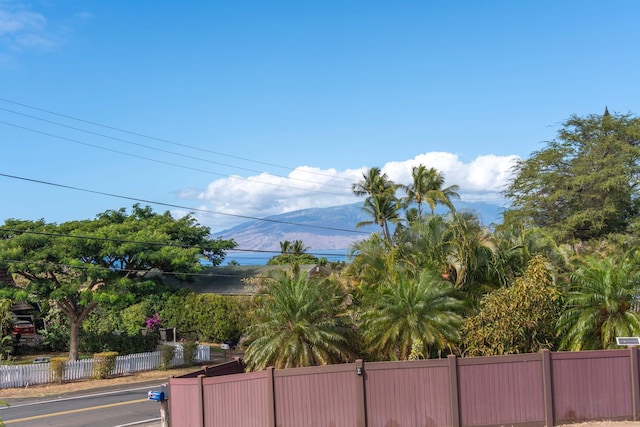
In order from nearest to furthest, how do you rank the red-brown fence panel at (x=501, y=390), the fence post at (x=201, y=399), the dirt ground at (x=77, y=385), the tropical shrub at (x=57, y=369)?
the red-brown fence panel at (x=501, y=390) < the fence post at (x=201, y=399) < the dirt ground at (x=77, y=385) < the tropical shrub at (x=57, y=369)

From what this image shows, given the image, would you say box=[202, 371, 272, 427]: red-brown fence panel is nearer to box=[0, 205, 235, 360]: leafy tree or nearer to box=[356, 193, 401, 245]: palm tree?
box=[0, 205, 235, 360]: leafy tree

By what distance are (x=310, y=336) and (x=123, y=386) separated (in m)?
15.9

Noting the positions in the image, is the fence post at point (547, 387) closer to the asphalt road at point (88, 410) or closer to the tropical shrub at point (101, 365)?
the asphalt road at point (88, 410)

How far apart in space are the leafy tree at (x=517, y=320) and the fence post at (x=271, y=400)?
6573 millimetres

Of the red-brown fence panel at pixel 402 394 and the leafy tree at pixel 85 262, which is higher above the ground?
the leafy tree at pixel 85 262

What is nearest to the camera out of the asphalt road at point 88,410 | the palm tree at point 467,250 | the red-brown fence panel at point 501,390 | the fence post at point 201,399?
the red-brown fence panel at point 501,390

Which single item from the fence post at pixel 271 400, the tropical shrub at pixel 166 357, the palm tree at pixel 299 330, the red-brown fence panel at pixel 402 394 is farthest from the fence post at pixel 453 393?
the tropical shrub at pixel 166 357

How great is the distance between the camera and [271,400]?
15.8 meters

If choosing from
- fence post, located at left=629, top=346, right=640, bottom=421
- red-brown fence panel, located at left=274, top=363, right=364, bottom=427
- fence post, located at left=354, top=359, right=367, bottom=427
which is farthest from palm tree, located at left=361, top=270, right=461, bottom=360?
fence post, located at left=629, top=346, right=640, bottom=421

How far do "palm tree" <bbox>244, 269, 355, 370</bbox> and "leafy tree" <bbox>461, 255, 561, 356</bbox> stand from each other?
3.98m

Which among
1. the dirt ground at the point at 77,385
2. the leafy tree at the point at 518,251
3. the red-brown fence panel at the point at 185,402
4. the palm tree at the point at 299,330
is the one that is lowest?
the dirt ground at the point at 77,385

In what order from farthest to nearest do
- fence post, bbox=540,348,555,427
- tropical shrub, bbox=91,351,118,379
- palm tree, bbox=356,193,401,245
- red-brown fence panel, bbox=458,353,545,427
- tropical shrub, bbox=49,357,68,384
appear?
palm tree, bbox=356,193,401,245 → tropical shrub, bbox=91,351,118,379 → tropical shrub, bbox=49,357,68,384 → fence post, bbox=540,348,555,427 → red-brown fence panel, bbox=458,353,545,427

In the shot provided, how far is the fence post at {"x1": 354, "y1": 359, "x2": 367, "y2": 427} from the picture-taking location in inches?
614

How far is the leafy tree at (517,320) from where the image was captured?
18.5 m
